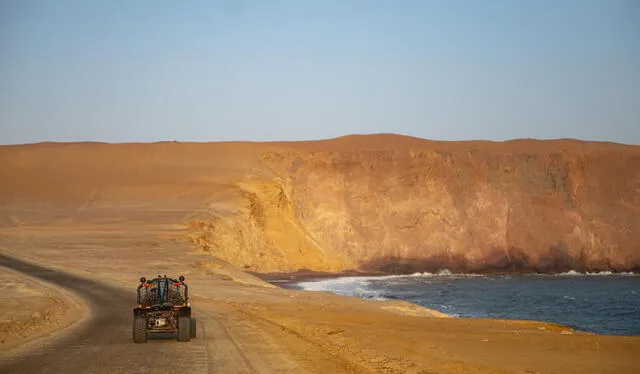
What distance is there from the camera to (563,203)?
112312mm

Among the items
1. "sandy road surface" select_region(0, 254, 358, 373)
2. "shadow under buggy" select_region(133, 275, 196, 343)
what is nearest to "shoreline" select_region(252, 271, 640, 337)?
"sandy road surface" select_region(0, 254, 358, 373)

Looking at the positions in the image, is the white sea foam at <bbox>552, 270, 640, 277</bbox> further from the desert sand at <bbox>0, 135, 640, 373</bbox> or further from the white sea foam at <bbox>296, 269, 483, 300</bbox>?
the white sea foam at <bbox>296, 269, 483, 300</bbox>

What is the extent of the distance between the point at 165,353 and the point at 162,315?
2.34 m

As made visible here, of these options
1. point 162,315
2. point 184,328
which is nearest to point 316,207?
point 162,315

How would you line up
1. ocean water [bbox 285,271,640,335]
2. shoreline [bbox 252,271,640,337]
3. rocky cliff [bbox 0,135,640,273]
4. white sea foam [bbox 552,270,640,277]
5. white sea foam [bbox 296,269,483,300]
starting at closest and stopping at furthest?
1. shoreline [bbox 252,271,640,337]
2. ocean water [bbox 285,271,640,335]
3. white sea foam [bbox 296,269,483,300]
4. white sea foam [bbox 552,270,640,277]
5. rocky cliff [bbox 0,135,640,273]

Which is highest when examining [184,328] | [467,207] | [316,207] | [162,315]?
[316,207]

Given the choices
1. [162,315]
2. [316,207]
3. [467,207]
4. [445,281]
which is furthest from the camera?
[467,207]

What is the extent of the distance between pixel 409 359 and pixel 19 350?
435 inches

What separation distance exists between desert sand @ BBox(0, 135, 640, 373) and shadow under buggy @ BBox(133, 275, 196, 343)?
35.0 meters

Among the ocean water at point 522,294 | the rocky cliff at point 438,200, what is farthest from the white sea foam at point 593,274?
the rocky cliff at point 438,200

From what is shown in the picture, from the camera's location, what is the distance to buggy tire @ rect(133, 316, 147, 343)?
2656 centimetres

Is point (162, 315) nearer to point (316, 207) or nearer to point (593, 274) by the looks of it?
point (316, 207)

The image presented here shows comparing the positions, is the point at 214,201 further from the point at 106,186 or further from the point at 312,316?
the point at 312,316

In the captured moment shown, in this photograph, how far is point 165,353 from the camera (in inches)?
976
